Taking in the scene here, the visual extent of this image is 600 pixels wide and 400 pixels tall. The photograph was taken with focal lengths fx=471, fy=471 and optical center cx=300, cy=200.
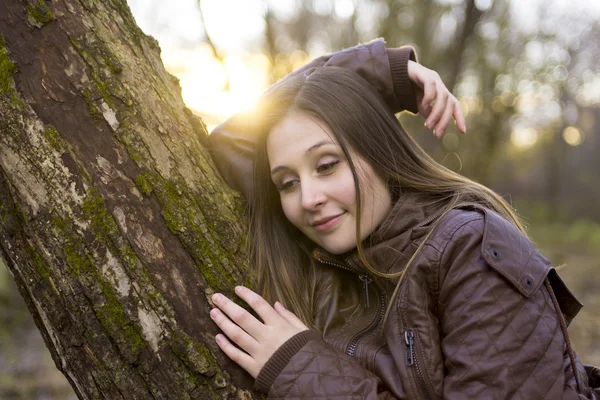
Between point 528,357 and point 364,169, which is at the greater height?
point 364,169

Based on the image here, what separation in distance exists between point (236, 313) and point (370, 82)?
125 cm

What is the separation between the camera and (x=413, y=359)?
5.16ft

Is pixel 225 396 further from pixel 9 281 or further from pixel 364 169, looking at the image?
pixel 9 281

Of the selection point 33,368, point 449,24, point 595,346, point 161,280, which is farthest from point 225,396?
point 449,24

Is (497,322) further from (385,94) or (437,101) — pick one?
(385,94)

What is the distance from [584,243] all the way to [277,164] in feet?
55.4

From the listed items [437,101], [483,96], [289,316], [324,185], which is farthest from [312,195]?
[483,96]

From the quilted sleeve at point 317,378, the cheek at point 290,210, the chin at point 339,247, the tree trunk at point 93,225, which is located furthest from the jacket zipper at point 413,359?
the cheek at point 290,210

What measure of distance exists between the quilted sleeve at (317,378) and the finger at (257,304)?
5.0 inches

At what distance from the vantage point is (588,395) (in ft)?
5.72

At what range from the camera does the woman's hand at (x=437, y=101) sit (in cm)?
212

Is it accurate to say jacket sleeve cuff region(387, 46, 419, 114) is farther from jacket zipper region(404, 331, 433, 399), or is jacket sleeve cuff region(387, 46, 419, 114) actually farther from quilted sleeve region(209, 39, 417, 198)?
jacket zipper region(404, 331, 433, 399)

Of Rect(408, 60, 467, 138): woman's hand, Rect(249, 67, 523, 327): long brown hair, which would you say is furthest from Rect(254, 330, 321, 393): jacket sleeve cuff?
Rect(408, 60, 467, 138): woman's hand

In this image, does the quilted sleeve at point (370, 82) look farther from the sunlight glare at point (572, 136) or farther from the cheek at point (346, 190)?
the sunlight glare at point (572, 136)
